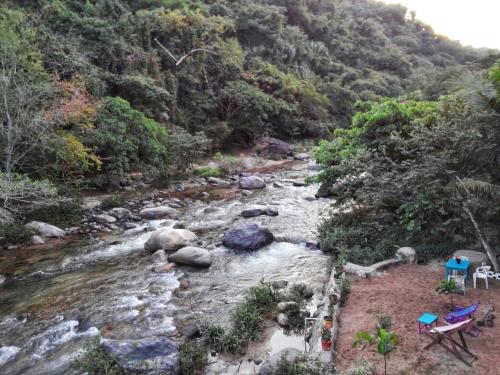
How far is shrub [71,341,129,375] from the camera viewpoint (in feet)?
19.2

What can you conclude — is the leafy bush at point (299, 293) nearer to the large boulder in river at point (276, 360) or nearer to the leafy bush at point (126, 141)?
the large boulder in river at point (276, 360)

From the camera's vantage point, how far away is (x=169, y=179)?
21.5 m

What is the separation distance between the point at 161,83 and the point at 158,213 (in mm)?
14294

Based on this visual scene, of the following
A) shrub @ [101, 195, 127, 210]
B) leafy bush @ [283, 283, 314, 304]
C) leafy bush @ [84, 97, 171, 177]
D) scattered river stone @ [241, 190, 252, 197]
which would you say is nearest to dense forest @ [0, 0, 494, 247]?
leafy bush @ [84, 97, 171, 177]

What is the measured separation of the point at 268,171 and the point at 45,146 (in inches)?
616

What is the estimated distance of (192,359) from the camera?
6203 mm

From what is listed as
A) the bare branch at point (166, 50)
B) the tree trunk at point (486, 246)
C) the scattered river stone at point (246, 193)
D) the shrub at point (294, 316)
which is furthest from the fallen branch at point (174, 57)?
the shrub at point (294, 316)

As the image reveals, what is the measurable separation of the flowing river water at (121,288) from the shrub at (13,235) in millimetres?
460

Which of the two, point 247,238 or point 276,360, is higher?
point 276,360

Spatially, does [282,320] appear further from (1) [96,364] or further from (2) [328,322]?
(1) [96,364]

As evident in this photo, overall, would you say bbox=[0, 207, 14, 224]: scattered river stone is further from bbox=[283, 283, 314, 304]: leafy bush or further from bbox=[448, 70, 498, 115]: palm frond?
bbox=[448, 70, 498, 115]: palm frond

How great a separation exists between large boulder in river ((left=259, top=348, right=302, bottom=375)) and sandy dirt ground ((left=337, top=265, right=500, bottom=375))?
684 mm

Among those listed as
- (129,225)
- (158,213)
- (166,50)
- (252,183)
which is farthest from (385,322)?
(166,50)

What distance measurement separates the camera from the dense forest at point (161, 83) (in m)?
14.6
